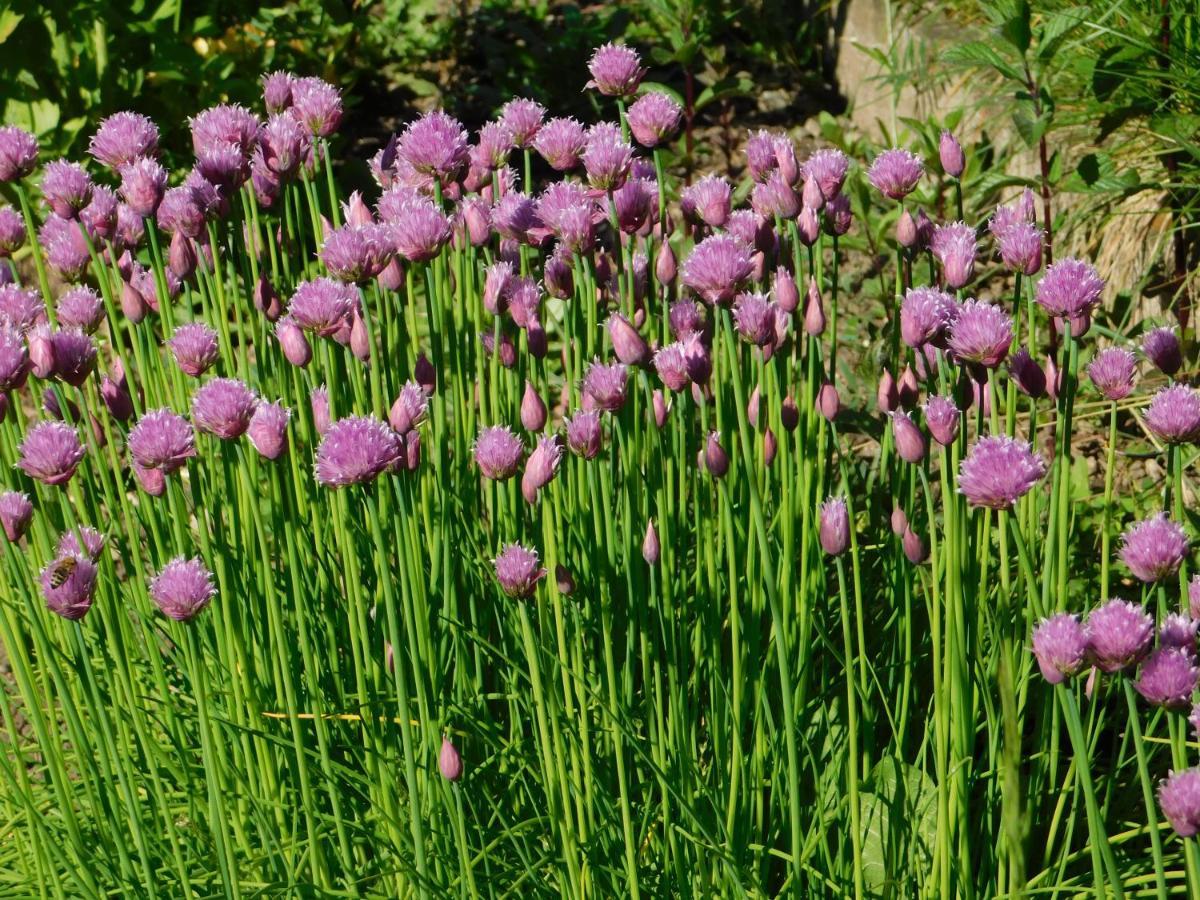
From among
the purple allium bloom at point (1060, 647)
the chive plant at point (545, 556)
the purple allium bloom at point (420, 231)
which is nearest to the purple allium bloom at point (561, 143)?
the chive plant at point (545, 556)

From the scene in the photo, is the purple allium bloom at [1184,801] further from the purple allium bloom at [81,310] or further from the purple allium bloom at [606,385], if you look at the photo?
the purple allium bloom at [81,310]

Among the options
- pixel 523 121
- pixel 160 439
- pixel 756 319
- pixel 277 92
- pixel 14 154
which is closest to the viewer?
pixel 160 439

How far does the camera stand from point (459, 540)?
215 centimetres

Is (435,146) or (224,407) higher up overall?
(435,146)

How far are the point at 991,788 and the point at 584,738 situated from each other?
557mm

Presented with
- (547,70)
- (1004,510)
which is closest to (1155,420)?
(1004,510)

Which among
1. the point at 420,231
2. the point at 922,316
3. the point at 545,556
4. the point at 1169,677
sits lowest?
the point at 545,556

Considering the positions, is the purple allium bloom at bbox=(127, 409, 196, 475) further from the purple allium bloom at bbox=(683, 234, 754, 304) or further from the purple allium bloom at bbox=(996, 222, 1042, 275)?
the purple allium bloom at bbox=(996, 222, 1042, 275)

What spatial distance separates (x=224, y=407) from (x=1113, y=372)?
1106 mm

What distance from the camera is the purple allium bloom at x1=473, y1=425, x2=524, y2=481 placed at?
1694 mm

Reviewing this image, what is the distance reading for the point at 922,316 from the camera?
Answer: 1.69 metres

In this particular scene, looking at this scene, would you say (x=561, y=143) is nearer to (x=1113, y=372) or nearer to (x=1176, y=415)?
(x=1113, y=372)

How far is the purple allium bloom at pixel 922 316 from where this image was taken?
1685mm

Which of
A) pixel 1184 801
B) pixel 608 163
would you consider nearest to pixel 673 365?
pixel 608 163
